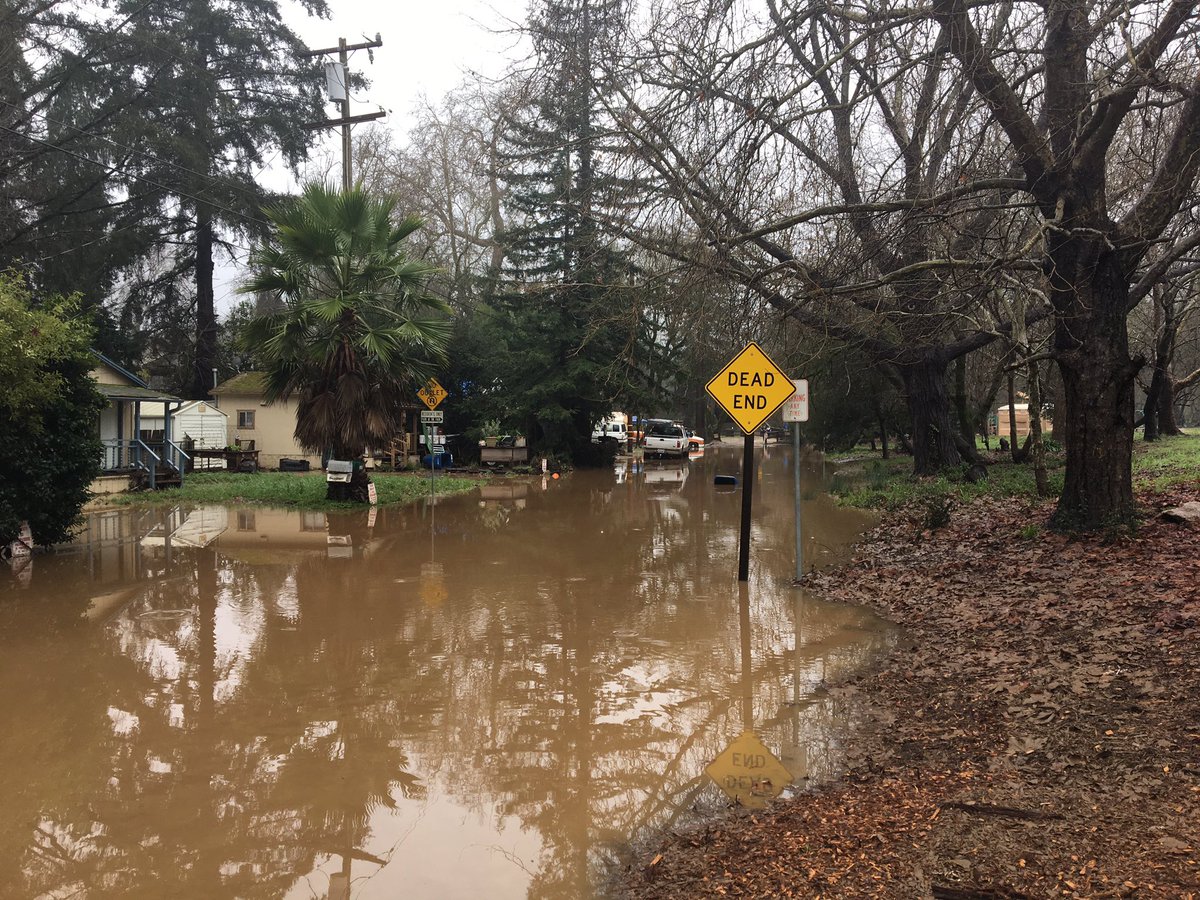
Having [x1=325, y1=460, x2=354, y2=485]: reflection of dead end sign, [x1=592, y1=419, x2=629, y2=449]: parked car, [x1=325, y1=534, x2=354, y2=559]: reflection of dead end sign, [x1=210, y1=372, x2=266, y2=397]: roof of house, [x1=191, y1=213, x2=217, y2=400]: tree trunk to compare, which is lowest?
[x1=325, y1=534, x2=354, y2=559]: reflection of dead end sign

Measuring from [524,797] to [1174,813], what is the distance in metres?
3.34

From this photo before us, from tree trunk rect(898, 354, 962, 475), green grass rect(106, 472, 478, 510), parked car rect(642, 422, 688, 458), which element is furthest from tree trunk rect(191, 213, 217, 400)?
tree trunk rect(898, 354, 962, 475)

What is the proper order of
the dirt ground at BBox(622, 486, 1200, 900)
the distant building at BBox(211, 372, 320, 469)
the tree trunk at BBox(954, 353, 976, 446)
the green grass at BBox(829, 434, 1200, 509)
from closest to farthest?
the dirt ground at BBox(622, 486, 1200, 900) < the green grass at BBox(829, 434, 1200, 509) < the tree trunk at BBox(954, 353, 976, 446) < the distant building at BBox(211, 372, 320, 469)

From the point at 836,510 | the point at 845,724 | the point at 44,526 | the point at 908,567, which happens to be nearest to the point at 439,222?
the point at 836,510

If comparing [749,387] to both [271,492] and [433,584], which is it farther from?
[271,492]

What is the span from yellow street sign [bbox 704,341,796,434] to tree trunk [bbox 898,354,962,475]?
1191cm

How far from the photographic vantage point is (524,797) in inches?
203

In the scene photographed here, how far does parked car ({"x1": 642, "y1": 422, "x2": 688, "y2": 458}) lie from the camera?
50.7 meters

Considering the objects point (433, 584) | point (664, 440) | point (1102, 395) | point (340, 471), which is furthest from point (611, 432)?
point (1102, 395)

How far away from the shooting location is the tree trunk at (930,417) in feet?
72.6

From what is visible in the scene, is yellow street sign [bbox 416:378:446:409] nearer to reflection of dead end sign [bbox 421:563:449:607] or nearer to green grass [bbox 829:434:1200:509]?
reflection of dead end sign [bbox 421:563:449:607]

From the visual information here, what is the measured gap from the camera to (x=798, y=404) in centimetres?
1138

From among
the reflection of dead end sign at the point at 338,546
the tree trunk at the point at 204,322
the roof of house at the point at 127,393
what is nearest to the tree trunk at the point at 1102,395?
the reflection of dead end sign at the point at 338,546

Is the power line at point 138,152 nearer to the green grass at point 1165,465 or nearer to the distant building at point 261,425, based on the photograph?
the distant building at point 261,425
